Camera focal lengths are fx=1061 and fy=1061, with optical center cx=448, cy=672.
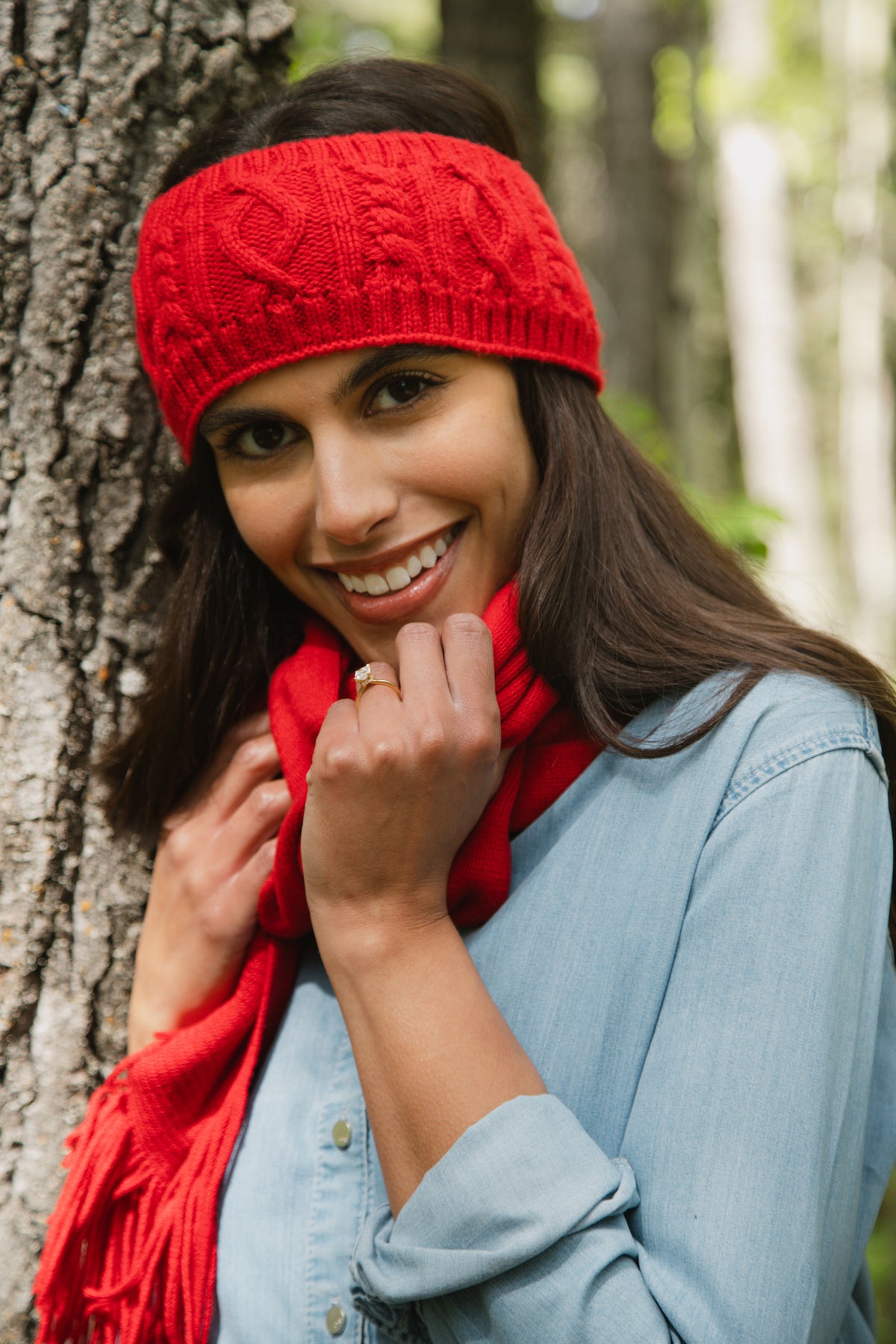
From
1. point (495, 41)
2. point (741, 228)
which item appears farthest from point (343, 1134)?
point (741, 228)

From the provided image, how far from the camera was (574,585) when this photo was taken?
174cm

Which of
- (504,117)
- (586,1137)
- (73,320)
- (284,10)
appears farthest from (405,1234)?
(284,10)

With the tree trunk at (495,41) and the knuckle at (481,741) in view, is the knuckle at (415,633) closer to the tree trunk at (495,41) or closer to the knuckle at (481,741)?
the knuckle at (481,741)

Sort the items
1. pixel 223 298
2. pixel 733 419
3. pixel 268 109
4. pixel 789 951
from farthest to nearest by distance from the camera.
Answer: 1. pixel 733 419
2. pixel 268 109
3. pixel 223 298
4. pixel 789 951

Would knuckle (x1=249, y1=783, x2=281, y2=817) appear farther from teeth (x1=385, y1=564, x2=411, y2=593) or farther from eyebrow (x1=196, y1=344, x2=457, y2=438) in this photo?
eyebrow (x1=196, y1=344, x2=457, y2=438)

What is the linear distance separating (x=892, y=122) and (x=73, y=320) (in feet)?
45.6

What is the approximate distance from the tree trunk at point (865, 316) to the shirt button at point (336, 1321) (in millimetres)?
9930

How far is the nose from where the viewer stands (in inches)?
65.6

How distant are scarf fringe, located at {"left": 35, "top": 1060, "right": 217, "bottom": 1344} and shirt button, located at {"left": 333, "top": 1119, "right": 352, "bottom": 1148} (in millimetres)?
232

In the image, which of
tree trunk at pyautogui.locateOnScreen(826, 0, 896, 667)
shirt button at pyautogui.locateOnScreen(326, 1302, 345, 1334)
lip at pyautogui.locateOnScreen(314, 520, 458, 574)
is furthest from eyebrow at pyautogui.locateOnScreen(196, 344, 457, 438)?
tree trunk at pyautogui.locateOnScreen(826, 0, 896, 667)

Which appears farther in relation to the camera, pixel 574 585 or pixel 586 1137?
pixel 574 585

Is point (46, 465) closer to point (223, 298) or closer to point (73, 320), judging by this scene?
point (73, 320)

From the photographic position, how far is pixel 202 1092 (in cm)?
185

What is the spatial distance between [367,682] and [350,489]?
311 millimetres
